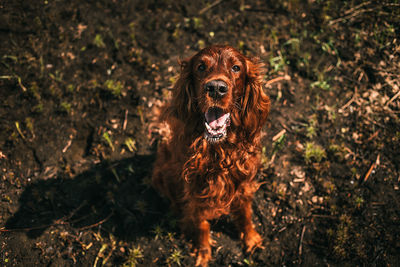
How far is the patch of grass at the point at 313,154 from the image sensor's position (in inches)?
154

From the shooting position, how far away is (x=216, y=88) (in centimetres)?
231

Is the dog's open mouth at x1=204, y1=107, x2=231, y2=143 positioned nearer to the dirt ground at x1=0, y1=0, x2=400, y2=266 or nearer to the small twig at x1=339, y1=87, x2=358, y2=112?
the dirt ground at x1=0, y1=0, x2=400, y2=266

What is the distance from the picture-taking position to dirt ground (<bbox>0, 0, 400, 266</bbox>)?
3568 millimetres

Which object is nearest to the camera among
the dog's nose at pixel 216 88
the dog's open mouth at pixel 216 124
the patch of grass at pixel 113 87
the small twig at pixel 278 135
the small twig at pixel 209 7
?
the dog's nose at pixel 216 88

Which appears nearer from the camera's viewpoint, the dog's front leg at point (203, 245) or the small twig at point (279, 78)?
the dog's front leg at point (203, 245)

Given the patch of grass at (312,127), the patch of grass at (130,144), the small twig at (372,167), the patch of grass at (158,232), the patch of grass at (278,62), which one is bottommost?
the patch of grass at (158,232)

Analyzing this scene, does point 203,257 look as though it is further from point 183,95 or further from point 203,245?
point 183,95

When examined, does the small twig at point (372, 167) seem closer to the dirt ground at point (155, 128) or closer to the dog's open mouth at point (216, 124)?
the dirt ground at point (155, 128)

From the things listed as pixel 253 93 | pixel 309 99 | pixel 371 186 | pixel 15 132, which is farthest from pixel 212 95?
pixel 15 132

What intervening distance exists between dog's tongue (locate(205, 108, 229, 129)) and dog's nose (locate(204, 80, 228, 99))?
268mm

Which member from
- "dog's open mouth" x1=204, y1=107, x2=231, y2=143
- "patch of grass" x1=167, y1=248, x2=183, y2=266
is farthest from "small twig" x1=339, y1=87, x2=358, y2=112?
"patch of grass" x1=167, y1=248, x2=183, y2=266

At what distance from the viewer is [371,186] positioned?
3793 mm

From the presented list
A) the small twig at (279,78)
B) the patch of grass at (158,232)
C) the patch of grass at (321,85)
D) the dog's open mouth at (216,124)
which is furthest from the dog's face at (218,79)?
the patch of grass at (321,85)

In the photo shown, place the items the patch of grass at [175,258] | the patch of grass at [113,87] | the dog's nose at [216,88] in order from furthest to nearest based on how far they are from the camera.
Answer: the patch of grass at [113,87] → the patch of grass at [175,258] → the dog's nose at [216,88]
